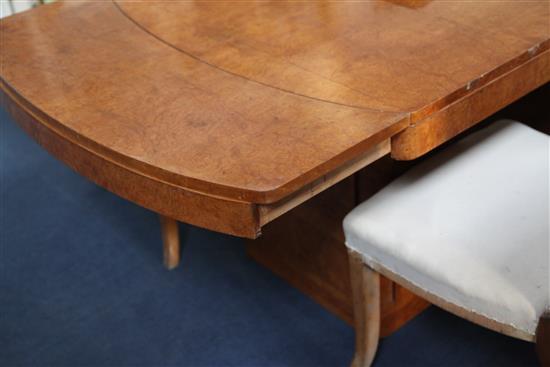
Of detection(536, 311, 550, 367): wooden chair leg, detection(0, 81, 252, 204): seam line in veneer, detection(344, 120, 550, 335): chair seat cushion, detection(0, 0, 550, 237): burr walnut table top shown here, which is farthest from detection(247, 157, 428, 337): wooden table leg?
detection(0, 81, 252, 204): seam line in veneer

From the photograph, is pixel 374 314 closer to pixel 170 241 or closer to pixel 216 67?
pixel 216 67

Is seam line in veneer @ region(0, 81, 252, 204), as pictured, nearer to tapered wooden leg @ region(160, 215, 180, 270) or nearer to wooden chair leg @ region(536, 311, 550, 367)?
wooden chair leg @ region(536, 311, 550, 367)

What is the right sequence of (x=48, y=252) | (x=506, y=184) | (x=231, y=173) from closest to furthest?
(x=231, y=173)
(x=506, y=184)
(x=48, y=252)

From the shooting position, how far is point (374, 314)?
1.57 m

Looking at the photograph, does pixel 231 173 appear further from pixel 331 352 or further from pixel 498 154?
pixel 331 352

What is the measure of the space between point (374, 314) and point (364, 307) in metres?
0.03

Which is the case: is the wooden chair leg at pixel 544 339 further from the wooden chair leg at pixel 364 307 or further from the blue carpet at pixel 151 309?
the blue carpet at pixel 151 309

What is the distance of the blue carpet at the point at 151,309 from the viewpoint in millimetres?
1787

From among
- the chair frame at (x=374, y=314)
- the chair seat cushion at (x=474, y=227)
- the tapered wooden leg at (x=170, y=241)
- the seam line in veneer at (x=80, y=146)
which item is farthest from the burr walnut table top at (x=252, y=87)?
the tapered wooden leg at (x=170, y=241)

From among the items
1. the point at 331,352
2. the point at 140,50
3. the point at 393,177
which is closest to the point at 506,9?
the point at 393,177

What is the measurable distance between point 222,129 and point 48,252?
113cm

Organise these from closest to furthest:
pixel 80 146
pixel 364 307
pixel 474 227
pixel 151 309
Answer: pixel 80 146 → pixel 474 227 → pixel 364 307 → pixel 151 309

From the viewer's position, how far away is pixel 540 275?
1.27 meters

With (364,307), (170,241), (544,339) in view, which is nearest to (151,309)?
(170,241)
